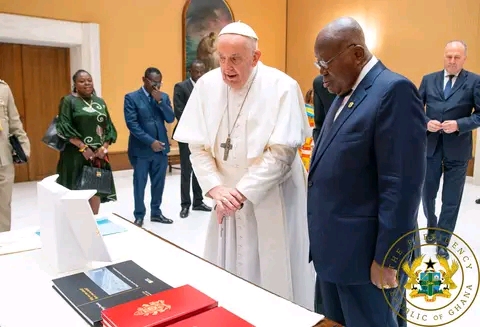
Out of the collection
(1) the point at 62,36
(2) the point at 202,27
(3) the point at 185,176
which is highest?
(2) the point at 202,27

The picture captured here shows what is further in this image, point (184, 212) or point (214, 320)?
point (184, 212)

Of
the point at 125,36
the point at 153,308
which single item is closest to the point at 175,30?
the point at 125,36

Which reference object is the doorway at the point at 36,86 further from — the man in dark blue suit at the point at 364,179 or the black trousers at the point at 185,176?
the man in dark blue suit at the point at 364,179

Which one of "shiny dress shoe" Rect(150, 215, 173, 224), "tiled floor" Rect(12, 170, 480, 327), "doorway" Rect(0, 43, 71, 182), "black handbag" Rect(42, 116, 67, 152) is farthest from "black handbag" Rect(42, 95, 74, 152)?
"doorway" Rect(0, 43, 71, 182)

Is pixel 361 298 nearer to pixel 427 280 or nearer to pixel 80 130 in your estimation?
pixel 427 280

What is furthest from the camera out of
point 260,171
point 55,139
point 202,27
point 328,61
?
point 202,27

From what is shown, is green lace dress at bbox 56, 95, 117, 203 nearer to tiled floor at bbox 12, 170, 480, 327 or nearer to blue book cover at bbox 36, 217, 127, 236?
tiled floor at bbox 12, 170, 480, 327

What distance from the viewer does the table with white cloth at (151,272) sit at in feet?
4.37

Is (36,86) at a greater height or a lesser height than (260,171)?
greater

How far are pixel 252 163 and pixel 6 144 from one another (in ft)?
7.49

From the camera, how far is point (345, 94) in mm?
1712

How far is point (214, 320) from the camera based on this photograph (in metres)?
1.25

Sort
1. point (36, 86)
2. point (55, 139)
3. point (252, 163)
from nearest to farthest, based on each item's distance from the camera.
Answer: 1. point (252, 163)
2. point (55, 139)
3. point (36, 86)

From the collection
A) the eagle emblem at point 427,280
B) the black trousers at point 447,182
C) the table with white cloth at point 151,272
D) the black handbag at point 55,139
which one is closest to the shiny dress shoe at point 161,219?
the black handbag at point 55,139
